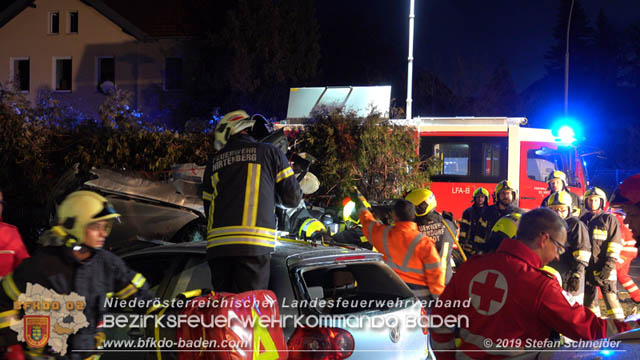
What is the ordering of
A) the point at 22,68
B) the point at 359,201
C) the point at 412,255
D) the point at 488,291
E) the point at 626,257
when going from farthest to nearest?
the point at 22,68 < the point at 626,257 < the point at 359,201 < the point at 412,255 < the point at 488,291

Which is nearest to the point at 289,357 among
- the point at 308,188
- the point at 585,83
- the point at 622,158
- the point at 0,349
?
the point at 0,349

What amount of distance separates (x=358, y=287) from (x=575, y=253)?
286 centimetres

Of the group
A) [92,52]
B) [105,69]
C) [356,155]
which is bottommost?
[356,155]

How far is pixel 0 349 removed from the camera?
118 inches

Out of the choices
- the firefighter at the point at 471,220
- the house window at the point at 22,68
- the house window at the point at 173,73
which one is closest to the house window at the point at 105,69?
the house window at the point at 173,73

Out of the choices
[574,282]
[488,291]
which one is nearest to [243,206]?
[488,291]

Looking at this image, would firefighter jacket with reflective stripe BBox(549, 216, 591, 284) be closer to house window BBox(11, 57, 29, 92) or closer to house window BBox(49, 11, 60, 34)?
house window BBox(49, 11, 60, 34)

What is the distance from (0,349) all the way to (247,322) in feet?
4.46

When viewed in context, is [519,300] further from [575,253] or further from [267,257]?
[575,253]

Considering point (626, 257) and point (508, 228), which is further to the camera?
point (626, 257)

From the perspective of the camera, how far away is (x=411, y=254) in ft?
15.8

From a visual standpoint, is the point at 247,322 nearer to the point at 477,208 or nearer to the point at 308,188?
the point at 308,188

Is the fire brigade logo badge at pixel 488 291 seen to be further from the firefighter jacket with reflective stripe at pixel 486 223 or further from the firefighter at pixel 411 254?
the firefighter jacket with reflective stripe at pixel 486 223

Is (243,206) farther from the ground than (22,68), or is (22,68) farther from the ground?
(22,68)
